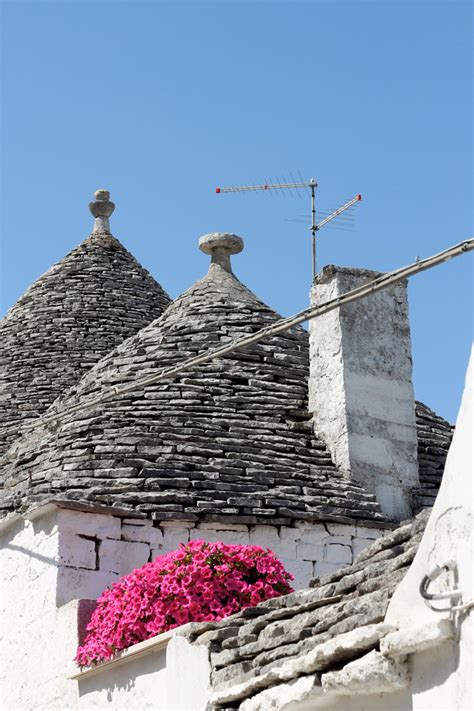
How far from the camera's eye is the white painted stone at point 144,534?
36.2 feet

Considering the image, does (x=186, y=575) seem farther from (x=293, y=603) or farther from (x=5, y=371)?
(x=5, y=371)

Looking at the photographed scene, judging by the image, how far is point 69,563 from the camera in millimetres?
10742

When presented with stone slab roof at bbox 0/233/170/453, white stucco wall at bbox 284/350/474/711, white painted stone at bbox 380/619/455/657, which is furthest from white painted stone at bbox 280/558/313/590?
white painted stone at bbox 380/619/455/657

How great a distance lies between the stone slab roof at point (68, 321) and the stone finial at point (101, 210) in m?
0.26

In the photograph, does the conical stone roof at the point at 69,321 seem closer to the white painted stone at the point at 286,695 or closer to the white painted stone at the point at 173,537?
the white painted stone at the point at 173,537

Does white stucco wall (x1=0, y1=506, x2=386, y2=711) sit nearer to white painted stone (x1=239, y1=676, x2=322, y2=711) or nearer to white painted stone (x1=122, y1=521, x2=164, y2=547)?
white painted stone (x1=122, y1=521, x2=164, y2=547)

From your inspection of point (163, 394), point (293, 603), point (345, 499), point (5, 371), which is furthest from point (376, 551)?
point (5, 371)

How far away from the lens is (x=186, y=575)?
8.95m

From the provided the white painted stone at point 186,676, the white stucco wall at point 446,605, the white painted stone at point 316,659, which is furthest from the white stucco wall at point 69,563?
the white stucco wall at point 446,605

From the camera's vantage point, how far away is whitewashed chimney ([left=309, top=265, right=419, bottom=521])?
12203 mm

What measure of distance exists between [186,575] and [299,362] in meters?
4.73

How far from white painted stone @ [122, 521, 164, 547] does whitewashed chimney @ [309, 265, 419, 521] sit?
1.93 metres

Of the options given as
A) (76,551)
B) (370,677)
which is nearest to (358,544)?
(76,551)

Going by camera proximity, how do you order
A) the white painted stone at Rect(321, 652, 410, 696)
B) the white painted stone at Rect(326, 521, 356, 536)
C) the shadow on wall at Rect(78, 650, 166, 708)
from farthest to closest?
the white painted stone at Rect(326, 521, 356, 536) → the shadow on wall at Rect(78, 650, 166, 708) → the white painted stone at Rect(321, 652, 410, 696)
